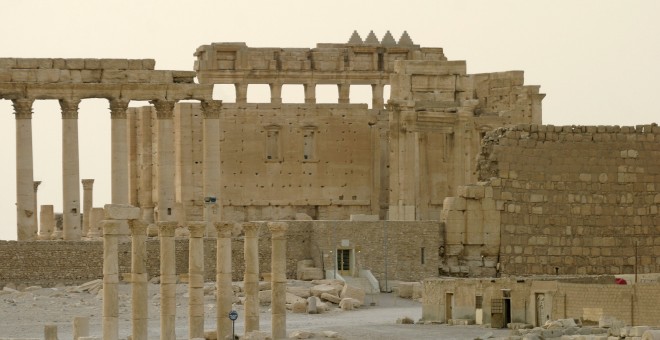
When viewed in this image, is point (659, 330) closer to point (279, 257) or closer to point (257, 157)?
point (279, 257)

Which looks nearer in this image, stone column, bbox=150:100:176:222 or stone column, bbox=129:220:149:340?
stone column, bbox=129:220:149:340

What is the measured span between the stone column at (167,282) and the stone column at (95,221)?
91.9 feet

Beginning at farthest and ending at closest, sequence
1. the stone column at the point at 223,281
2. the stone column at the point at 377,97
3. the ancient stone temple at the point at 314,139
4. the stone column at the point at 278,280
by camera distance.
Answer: the stone column at the point at 377,97, the ancient stone temple at the point at 314,139, the stone column at the point at 278,280, the stone column at the point at 223,281

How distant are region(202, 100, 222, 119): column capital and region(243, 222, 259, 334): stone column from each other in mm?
22658

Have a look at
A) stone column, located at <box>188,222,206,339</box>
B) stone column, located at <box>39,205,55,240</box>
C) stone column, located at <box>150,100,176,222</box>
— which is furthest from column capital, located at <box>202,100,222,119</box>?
stone column, located at <box>188,222,206,339</box>

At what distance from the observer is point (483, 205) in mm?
65125

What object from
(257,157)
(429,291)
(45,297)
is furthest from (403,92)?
(429,291)

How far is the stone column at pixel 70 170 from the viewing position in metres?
79.5

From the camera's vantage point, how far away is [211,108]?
268 feet

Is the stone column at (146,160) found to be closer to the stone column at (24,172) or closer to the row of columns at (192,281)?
the stone column at (24,172)

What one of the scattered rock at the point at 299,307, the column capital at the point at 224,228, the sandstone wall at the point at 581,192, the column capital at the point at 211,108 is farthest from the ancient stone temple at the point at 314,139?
the column capital at the point at 224,228

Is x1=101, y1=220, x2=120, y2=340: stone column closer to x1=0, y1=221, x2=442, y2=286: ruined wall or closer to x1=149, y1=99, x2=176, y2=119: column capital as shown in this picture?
x1=0, y1=221, x2=442, y2=286: ruined wall

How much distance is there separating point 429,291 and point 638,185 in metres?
6.01

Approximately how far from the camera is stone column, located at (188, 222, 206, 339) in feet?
189
